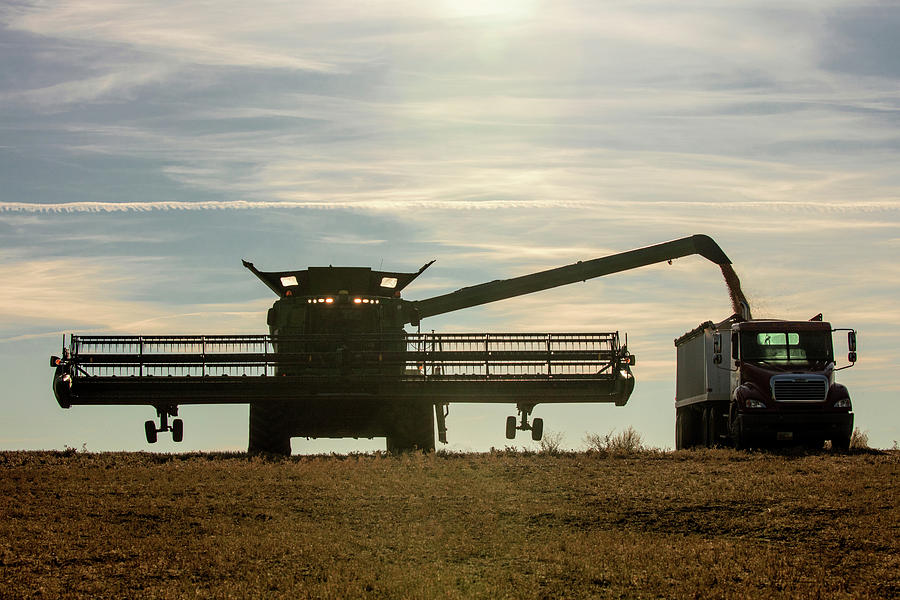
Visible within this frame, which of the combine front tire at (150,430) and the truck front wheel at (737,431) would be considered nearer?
the combine front tire at (150,430)

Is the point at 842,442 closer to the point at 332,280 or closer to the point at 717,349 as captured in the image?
the point at 717,349

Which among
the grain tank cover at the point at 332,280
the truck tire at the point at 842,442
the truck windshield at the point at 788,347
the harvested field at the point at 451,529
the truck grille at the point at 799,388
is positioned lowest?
the harvested field at the point at 451,529

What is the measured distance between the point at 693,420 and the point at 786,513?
17786 millimetres

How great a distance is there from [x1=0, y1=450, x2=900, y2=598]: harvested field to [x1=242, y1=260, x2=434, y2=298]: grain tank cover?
23.7 feet

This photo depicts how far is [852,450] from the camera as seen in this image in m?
29.0

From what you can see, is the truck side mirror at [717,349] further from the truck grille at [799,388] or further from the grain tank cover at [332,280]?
the grain tank cover at [332,280]

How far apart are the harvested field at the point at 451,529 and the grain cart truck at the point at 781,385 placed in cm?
437

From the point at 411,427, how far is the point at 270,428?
3.52m

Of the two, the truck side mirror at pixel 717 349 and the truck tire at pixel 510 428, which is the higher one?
the truck side mirror at pixel 717 349

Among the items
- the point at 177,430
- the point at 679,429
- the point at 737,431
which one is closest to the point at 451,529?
the point at 177,430

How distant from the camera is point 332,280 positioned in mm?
29984

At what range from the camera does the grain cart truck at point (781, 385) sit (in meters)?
28.2

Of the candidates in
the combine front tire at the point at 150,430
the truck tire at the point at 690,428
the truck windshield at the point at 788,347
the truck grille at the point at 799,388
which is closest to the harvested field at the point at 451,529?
the combine front tire at the point at 150,430

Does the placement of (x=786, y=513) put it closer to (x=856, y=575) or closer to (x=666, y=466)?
(x=856, y=575)
